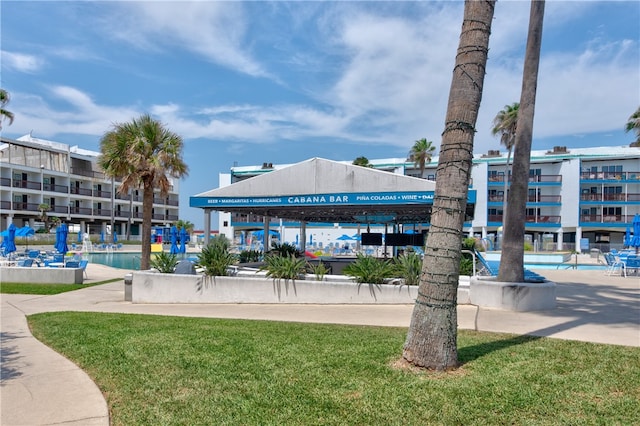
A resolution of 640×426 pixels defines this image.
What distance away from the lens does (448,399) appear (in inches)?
185

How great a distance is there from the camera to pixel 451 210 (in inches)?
221

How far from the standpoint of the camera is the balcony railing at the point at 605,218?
55.4 meters

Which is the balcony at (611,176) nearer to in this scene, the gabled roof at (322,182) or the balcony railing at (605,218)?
the balcony railing at (605,218)

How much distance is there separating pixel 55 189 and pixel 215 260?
6122 centimetres

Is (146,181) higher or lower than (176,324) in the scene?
higher

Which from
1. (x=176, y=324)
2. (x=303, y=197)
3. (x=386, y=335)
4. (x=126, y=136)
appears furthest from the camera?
(x=126, y=136)

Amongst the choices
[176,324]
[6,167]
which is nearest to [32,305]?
[176,324]

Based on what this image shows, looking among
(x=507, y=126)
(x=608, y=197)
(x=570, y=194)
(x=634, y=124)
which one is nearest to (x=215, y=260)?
(x=634, y=124)

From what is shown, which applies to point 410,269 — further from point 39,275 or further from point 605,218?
point 605,218

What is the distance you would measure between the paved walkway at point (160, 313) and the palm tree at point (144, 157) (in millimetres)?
3931

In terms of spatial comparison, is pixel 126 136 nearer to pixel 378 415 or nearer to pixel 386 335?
pixel 386 335

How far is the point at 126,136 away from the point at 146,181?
1.83m

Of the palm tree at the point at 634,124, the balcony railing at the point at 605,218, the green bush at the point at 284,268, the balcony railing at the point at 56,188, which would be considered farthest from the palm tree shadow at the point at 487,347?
the balcony railing at the point at 56,188

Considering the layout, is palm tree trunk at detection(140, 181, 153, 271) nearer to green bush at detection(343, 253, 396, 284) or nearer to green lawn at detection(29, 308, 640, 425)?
green bush at detection(343, 253, 396, 284)
